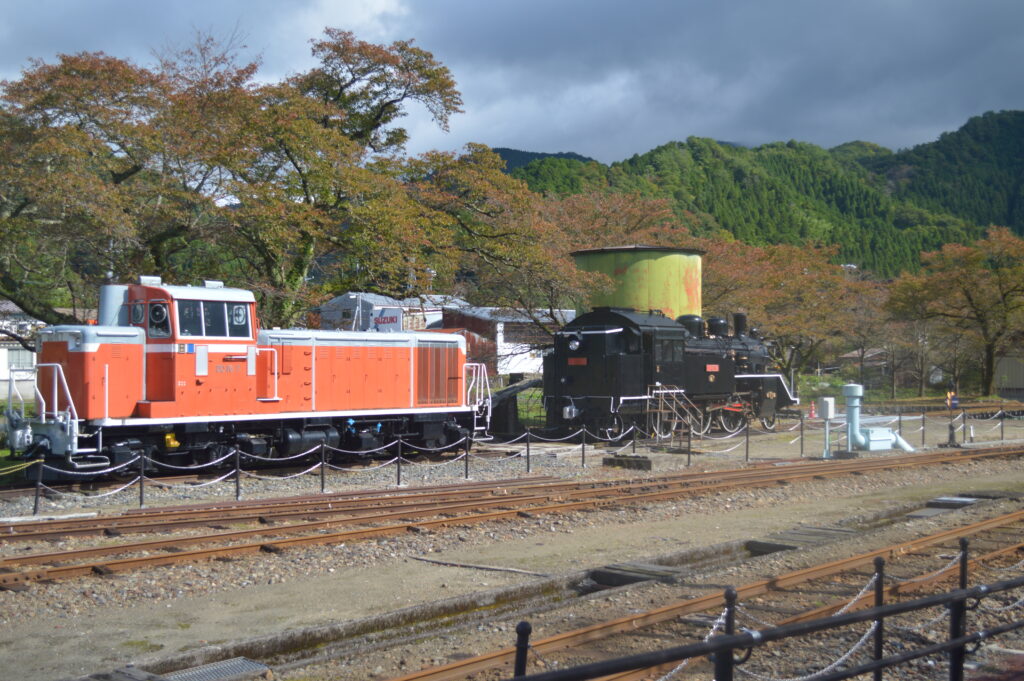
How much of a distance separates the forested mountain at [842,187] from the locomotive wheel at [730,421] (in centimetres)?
3093

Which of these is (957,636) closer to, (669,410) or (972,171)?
(669,410)

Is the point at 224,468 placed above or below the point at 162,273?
below

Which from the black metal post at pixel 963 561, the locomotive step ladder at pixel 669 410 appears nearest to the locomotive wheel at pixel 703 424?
the locomotive step ladder at pixel 669 410

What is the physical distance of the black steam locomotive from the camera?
24047 millimetres

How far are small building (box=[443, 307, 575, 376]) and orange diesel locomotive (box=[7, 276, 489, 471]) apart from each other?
11.8 feet

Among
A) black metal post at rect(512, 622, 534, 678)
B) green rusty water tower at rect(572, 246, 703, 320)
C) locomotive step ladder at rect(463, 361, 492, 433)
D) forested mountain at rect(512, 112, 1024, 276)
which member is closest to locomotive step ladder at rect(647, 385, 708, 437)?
green rusty water tower at rect(572, 246, 703, 320)

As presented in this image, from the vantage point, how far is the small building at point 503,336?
31.1m

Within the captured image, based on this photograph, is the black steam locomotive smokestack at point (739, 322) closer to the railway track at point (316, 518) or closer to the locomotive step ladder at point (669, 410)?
the locomotive step ladder at point (669, 410)

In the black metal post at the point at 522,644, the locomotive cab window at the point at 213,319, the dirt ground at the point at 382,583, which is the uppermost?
the locomotive cab window at the point at 213,319

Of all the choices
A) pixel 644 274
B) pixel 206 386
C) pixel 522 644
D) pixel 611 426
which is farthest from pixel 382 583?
pixel 644 274

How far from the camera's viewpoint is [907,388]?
62.3 metres

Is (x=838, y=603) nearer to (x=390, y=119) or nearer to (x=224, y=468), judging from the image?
(x=224, y=468)

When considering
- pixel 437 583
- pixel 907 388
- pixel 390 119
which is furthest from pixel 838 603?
pixel 907 388

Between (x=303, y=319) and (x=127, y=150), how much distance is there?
6.67 metres
